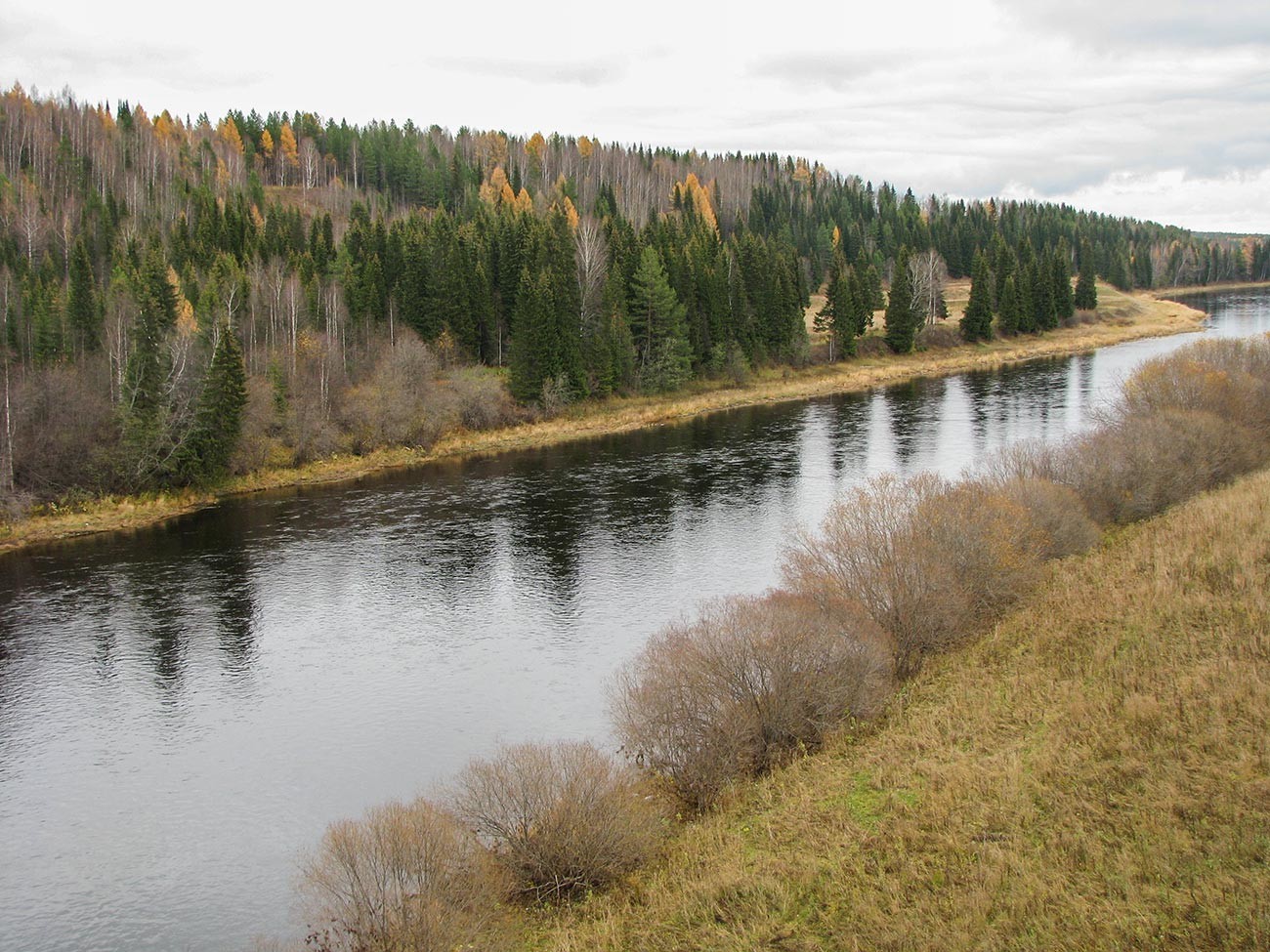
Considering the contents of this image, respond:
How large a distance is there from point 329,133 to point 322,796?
491 ft

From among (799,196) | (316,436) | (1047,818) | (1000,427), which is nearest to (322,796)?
(1047,818)

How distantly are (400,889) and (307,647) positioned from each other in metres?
17.0

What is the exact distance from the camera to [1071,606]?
24.8 metres

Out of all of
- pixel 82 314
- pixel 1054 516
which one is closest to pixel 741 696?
pixel 1054 516

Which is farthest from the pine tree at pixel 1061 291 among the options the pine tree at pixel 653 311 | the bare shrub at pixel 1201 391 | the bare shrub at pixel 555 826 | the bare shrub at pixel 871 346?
the bare shrub at pixel 555 826

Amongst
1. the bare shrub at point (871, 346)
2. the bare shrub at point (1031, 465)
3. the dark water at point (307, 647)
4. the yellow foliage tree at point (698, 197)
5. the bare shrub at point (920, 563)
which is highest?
the yellow foliage tree at point (698, 197)

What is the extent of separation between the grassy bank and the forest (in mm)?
41511

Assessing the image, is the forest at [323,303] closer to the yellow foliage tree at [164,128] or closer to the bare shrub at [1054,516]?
the yellow foliage tree at [164,128]

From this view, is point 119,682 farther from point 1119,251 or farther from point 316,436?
point 1119,251

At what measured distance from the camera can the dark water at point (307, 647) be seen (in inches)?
768

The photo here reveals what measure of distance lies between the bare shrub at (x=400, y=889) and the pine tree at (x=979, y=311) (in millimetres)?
96224

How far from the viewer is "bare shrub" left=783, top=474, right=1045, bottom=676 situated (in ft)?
81.2

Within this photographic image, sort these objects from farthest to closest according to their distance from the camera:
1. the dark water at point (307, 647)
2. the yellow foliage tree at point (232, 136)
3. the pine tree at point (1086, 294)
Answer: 1. the yellow foliage tree at point (232, 136)
2. the pine tree at point (1086, 294)
3. the dark water at point (307, 647)

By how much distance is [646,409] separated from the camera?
73000 mm
